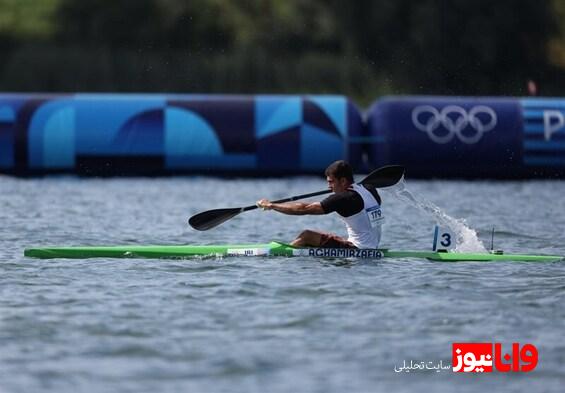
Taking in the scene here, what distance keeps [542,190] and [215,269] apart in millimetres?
12268

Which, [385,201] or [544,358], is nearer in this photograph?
[544,358]

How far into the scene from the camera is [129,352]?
911 cm

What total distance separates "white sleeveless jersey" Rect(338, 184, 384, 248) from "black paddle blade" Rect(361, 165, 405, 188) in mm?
584

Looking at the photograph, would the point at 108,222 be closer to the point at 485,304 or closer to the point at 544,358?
the point at 485,304

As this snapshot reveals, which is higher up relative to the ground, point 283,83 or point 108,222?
point 283,83

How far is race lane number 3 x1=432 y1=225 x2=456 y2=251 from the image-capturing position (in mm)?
13945

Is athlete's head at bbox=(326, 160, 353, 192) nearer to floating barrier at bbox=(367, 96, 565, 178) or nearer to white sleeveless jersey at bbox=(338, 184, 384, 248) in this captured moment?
white sleeveless jersey at bbox=(338, 184, 384, 248)

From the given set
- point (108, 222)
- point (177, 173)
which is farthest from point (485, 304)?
point (177, 173)

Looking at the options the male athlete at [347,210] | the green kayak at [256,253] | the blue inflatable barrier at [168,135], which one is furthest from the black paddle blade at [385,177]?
the blue inflatable barrier at [168,135]

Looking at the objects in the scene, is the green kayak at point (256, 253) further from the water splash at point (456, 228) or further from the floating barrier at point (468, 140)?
the floating barrier at point (468, 140)

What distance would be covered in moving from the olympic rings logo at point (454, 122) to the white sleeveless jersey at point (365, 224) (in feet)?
→ 37.3

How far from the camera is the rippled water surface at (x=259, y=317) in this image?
846 centimetres

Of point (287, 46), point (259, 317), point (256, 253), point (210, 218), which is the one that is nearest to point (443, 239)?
point (256, 253)

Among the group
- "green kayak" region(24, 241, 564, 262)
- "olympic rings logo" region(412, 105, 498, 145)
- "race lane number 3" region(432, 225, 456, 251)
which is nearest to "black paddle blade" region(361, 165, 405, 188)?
"race lane number 3" region(432, 225, 456, 251)
